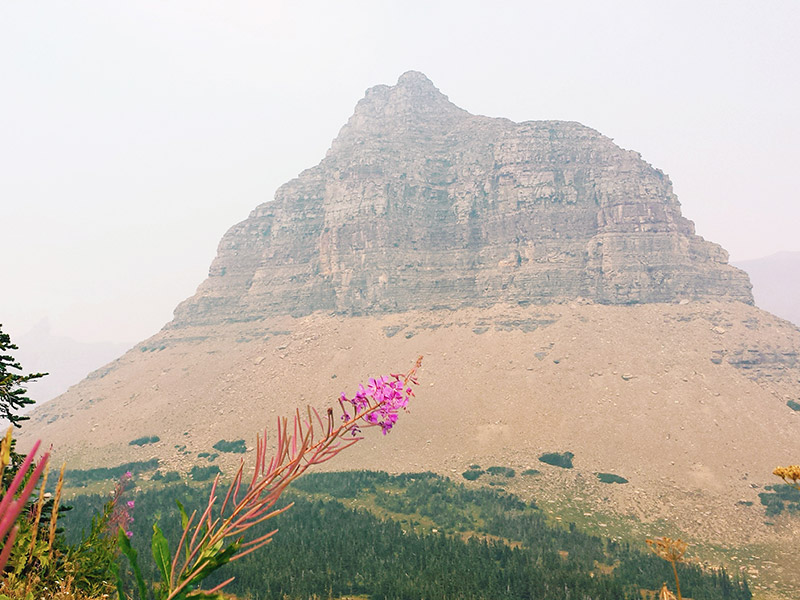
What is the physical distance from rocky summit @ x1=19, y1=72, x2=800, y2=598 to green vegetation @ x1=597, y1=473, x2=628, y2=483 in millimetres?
446

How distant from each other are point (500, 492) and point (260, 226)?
93.0 metres

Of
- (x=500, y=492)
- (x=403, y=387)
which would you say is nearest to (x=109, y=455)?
(x=500, y=492)

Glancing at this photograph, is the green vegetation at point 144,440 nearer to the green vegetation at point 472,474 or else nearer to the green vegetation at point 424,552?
the green vegetation at point 424,552

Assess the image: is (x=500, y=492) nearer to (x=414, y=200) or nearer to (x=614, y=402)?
(x=614, y=402)

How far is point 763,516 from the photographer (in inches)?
1779

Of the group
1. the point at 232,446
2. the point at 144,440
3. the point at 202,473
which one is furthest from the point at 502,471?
the point at 144,440

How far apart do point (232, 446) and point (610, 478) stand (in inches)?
2001

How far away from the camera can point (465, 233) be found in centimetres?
10425

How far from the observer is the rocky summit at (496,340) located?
5394cm

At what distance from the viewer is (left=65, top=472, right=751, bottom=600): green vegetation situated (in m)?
26.2

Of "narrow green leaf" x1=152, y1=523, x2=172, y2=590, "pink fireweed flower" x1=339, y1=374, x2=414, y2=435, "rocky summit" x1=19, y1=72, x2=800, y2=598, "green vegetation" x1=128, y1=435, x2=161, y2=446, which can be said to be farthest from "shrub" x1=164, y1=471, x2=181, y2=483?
"pink fireweed flower" x1=339, y1=374, x2=414, y2=435

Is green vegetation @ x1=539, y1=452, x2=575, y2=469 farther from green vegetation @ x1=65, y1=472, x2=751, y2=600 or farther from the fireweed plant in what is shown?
the fireweed plant

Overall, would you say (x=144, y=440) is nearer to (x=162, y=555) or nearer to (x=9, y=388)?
(x=9, y=388)

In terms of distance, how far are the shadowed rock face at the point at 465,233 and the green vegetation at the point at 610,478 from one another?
1641 inches
